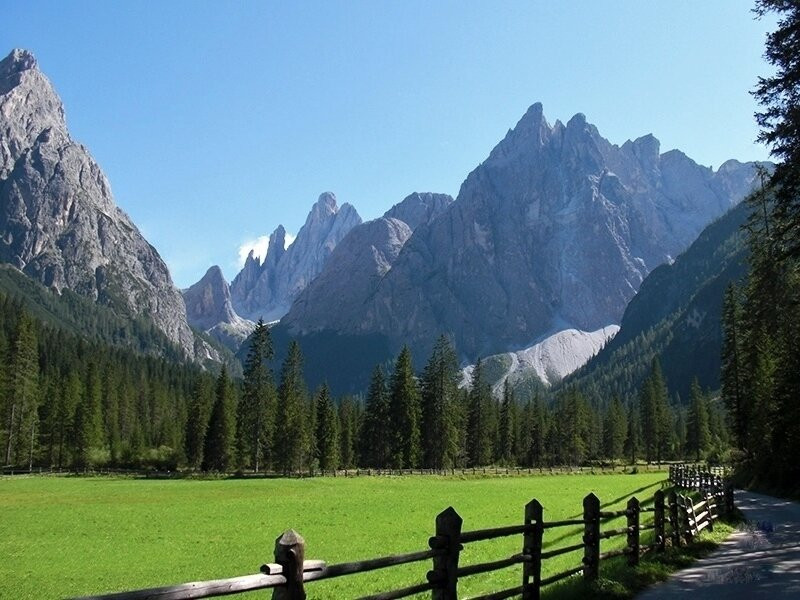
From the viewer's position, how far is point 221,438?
96.2 metres

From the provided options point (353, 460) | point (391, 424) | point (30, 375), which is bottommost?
point (353, 460)

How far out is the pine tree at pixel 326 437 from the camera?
315 ft

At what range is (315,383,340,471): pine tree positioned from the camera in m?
96.1

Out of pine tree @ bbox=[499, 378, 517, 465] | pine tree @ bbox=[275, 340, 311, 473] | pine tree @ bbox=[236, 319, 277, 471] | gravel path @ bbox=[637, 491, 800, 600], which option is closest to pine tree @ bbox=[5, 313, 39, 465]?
pine tree @ bbox=[236, 319, 277, 471]

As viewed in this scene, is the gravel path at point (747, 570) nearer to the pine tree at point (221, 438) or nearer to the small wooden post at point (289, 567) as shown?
the small wooden post at point (289, 567)

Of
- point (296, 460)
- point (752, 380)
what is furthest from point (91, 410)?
point (752, 380)

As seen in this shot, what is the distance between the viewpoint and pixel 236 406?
107562 millimetres

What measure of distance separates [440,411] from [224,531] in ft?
235

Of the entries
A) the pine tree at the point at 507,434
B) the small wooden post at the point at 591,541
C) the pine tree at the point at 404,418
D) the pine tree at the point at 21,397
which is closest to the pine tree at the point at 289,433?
the pine tree at the point at 404,418

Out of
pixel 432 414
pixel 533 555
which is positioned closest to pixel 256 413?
pixel 432 414

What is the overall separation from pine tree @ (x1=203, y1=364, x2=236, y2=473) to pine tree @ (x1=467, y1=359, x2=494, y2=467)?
45282 millimetres

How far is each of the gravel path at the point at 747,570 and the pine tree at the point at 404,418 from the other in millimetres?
71751

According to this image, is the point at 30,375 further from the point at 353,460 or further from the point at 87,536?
the point at 87,536

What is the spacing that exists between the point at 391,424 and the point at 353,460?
24062 millimetres
